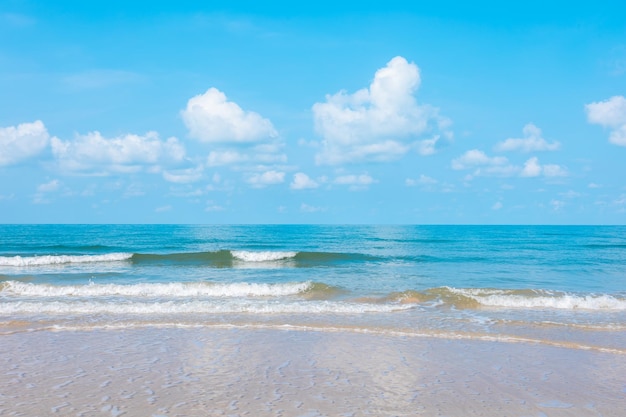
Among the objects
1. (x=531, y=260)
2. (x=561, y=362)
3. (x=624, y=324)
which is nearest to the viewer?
(x=561, y=362)

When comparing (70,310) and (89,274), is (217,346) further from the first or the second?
(89,274)

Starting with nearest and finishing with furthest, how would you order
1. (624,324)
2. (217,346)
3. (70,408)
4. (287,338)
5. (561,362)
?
(70,408)
(561,362)
(217,346)
(287,338)
(624,324)

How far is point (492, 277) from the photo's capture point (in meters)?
26.1

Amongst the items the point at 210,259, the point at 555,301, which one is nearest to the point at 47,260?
the point at 210,259

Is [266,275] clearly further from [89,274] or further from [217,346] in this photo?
[217,346]

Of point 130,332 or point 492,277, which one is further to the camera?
point 492,277

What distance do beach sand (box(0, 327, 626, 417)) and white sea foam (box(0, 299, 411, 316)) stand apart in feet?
9.71

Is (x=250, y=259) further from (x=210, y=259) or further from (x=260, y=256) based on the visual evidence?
(x=210, y=259)

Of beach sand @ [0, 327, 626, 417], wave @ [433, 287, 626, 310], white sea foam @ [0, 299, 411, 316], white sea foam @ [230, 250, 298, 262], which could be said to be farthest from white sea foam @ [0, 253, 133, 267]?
wave @ [433, 287, 626, 310]

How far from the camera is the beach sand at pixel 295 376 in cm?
704

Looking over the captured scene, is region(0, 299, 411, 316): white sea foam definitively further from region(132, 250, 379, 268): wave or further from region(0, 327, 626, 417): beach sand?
region(132, 250, 379, 268): wave

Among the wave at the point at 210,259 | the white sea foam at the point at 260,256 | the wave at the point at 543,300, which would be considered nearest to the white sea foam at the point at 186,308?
the wave at the point at 543,300

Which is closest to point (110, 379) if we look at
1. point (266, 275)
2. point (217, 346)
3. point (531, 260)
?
point (217, 346)

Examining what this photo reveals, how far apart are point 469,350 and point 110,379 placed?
746cm
